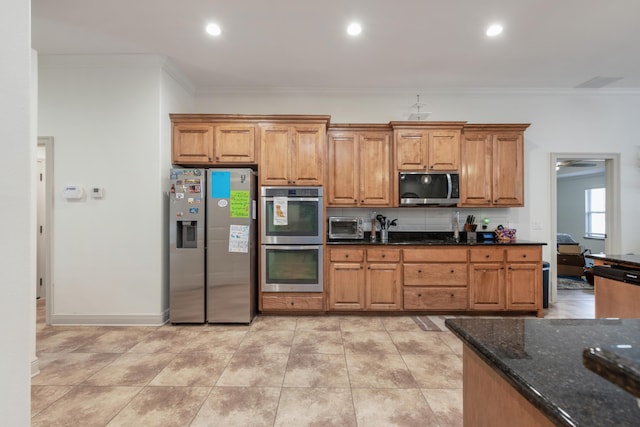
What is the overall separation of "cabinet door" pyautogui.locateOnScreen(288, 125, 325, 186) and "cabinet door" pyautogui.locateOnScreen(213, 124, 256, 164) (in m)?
0.46

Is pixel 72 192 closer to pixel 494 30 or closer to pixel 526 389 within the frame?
pixel 526 389

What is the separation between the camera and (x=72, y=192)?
3330mm

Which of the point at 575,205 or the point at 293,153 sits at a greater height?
the point at 293,153

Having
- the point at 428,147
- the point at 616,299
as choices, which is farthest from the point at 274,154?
the point at 616,299

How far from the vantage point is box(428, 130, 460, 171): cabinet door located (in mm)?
3830

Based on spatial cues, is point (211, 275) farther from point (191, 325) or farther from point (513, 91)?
point (513, 91)

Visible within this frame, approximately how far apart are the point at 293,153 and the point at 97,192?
233 cm

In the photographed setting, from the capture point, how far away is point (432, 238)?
4.18 m

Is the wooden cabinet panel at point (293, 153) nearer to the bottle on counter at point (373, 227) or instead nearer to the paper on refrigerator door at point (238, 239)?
the paper on refrigerator door at point (238, 239)

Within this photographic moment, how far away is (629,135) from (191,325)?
6.53 metres

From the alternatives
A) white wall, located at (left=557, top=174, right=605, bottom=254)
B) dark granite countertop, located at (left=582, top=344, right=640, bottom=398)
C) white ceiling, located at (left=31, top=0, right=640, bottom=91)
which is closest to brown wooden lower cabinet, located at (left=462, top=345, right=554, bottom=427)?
dark granite countertop, located at (left=582, top=344, right=640, bottom=398)

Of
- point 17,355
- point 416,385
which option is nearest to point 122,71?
point 17,355

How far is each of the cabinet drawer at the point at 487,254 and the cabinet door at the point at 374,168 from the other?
126cm

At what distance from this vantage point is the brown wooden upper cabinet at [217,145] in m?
3.65
